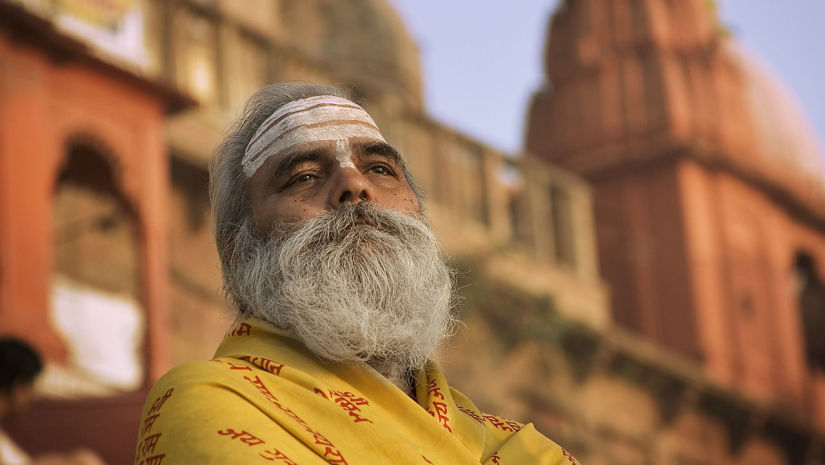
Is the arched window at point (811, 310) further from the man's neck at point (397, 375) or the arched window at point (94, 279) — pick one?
the man's neck at point (397, 375)

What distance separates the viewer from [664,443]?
59.9ft

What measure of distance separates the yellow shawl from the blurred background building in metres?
1.09

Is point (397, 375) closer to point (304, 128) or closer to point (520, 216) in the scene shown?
point (304, 128)

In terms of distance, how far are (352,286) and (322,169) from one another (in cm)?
23

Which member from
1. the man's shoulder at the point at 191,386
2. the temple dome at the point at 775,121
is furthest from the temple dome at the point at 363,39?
the man's shoulder at the point at 191,386

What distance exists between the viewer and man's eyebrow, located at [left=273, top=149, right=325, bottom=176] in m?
2.61

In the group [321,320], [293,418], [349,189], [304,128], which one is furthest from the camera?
[304,128]

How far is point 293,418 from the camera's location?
2.18 meters

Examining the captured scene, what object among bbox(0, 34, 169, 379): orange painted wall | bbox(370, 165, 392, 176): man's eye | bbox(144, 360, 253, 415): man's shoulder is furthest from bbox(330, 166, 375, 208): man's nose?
bbox(0, 34, 169, 379): orange painted wall

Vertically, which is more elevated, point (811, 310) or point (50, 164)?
point (50, 164)

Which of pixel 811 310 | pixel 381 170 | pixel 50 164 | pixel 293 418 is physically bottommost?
pixel 811 310

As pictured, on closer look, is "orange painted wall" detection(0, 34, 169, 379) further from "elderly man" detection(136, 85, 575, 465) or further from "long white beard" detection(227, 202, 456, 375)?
"long white beard" detection(227, 202, 456, 375)

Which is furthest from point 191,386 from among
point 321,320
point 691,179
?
point 691,179

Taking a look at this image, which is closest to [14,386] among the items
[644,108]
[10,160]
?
[10,160]
